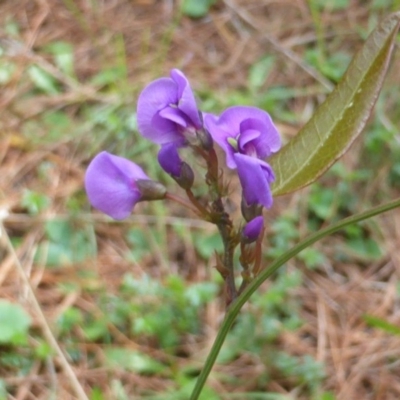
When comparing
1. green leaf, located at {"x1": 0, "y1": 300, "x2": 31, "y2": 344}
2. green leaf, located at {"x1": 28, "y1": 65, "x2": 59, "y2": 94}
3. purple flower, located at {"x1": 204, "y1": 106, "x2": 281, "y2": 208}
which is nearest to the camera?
purple flower, located at {"x1": 204, "y1": 106, "x2": 281, "y2": 208}

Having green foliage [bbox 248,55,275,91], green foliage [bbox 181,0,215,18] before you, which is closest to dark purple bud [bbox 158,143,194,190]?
green foliage [bbox 248,55,275,91]

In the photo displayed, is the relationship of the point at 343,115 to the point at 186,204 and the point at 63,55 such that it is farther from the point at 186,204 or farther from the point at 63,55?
the point at 63,55

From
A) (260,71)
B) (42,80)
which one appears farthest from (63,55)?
(260,71)

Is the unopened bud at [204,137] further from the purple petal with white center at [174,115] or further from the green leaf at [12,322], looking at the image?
the green leaf at [12,322]

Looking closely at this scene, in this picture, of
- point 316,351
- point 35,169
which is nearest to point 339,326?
point 316,351

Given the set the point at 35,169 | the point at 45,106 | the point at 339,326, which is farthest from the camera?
Answer: the point at 45,106

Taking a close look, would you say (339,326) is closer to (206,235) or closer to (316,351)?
(316,351)

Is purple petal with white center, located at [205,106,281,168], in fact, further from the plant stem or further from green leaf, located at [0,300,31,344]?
green leaf, located at [0,300,31,344]
